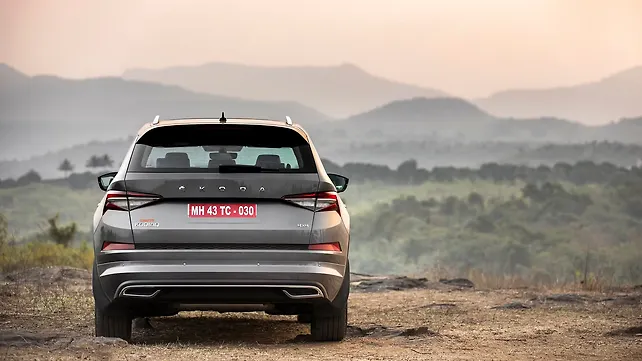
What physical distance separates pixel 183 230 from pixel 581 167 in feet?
310

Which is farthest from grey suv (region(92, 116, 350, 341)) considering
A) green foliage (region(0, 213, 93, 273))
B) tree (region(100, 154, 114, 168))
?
tree (region(100, 154, 114, 168))

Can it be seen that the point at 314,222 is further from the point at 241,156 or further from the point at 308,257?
the point at 241,156

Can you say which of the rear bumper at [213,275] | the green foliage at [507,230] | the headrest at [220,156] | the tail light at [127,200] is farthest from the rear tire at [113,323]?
the green foliage at [507,230]

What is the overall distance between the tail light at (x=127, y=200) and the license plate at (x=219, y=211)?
0.28 metres

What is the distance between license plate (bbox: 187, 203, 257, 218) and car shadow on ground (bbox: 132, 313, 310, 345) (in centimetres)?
170

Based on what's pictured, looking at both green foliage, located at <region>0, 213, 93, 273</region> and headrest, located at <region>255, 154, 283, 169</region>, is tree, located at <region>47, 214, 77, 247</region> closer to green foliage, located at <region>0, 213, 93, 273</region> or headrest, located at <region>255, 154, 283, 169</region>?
green foliage, located at <region>0, 213, 93, 273</region>

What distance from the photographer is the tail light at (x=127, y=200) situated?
907 centimetres

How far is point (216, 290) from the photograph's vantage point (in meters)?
9.09

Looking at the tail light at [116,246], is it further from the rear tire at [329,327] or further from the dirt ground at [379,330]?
the rear tire at [329,327]

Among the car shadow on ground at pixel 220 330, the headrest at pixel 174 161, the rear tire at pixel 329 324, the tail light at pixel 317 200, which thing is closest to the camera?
the tail light at pixel 317 200

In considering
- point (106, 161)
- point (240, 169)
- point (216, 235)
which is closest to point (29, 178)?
point (106, 161)

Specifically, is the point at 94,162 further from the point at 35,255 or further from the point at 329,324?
the point at 329,324

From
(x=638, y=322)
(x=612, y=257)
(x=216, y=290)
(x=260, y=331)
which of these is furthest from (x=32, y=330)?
(x=612, y=257)

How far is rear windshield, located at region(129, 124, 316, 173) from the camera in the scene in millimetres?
9312
